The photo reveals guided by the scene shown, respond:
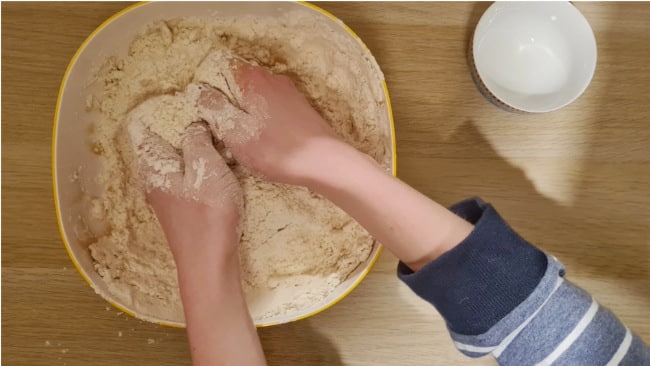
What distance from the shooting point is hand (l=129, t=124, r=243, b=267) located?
0.63m

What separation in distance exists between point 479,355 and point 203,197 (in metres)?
0.32

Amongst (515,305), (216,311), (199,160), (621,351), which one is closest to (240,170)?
(199,160)

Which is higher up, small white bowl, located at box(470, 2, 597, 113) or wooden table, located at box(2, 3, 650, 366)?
small white bowl, located at box(470, 2, 597, 113)

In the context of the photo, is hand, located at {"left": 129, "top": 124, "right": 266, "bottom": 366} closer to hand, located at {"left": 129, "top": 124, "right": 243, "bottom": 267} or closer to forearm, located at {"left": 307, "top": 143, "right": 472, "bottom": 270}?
hand, located at {"left": 129, "top": 124, "right": 243, "bottom": 267}

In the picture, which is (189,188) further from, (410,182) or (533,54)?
(533,54)

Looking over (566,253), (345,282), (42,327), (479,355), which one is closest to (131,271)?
(42,327)

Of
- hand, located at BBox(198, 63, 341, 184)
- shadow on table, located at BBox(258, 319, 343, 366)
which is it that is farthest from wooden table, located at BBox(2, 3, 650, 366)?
hand, located at BBox(198, 63, 341, 184)

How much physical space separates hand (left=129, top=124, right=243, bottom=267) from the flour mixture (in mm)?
22

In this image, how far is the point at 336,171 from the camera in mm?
597

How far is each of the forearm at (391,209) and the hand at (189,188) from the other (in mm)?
111

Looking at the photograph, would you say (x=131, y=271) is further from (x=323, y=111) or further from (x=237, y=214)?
(x=323, y=111)

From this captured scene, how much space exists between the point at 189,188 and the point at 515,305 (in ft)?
1.15

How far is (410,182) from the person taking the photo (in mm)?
668

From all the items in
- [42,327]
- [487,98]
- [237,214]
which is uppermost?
[487,98]
